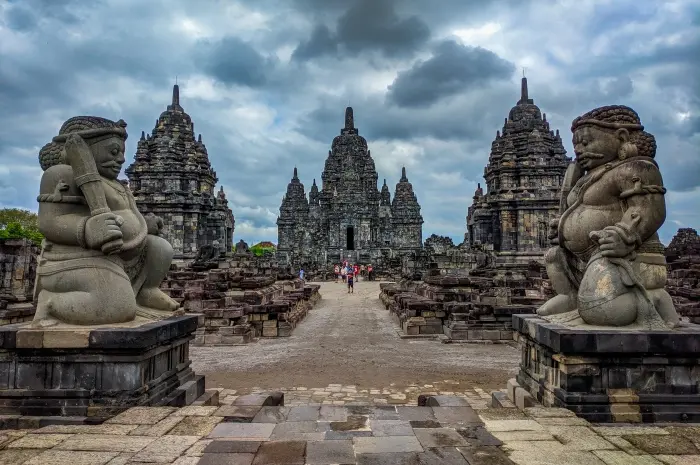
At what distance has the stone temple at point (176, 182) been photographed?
2892 cm

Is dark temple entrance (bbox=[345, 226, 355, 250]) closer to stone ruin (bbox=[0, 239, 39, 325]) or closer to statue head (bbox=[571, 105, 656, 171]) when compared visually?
stone ruin (bbox=[0, 239, 39, 325])

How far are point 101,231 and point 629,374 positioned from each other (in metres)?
4.02

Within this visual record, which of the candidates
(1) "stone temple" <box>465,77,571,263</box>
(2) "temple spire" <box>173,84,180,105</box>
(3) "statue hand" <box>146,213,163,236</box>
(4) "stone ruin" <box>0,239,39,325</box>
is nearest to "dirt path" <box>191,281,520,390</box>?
(3) "statue hand" <box>146,213,163,236</box>

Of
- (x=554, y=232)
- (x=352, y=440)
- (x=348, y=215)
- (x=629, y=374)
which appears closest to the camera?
(x=352, y=440)

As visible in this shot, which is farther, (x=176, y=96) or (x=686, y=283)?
(x=176, y=96)

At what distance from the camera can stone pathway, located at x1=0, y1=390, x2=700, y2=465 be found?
2762mm

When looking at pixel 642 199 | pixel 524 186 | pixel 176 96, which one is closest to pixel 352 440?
pixel 642 199

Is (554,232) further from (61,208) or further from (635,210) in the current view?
(61,208)

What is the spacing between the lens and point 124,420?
339 centimetres

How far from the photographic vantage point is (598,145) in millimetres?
4105

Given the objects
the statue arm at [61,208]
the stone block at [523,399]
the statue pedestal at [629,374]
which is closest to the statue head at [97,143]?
the statue arm at [61,208]

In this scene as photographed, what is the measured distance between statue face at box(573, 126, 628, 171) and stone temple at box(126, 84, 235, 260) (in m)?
25.6

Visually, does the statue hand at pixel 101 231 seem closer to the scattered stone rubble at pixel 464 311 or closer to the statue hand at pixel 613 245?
the statue hand at pixel 613 245

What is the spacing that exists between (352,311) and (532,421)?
12938mm
